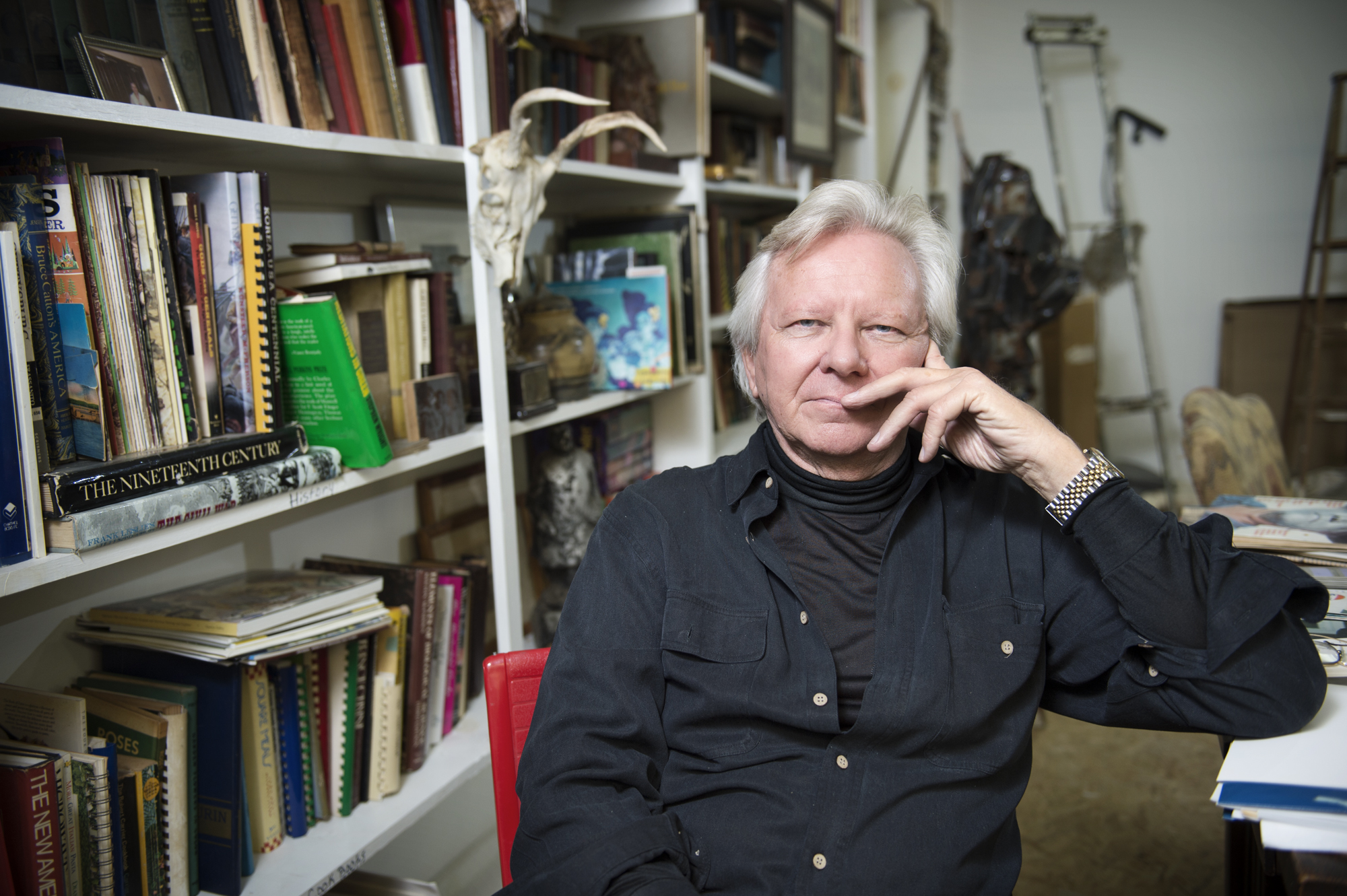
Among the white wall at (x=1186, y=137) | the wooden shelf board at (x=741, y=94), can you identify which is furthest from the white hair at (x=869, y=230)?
the white wall at (x=1186, y=137)

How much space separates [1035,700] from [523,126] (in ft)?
3.72

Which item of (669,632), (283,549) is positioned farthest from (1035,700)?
(283,549)

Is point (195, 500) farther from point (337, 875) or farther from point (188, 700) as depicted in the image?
point (337, 875)

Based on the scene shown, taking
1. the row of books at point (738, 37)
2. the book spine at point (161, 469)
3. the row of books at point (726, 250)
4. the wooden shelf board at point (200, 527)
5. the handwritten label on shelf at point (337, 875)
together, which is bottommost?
the handwritten label on shelf at point (337, 875)

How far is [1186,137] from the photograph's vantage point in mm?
4195

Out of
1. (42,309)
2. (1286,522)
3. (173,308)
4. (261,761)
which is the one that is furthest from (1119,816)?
(42,309)

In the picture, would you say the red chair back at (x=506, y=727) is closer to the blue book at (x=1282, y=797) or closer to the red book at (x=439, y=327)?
the red book at (x=439, y=327)

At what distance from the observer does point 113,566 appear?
129cm

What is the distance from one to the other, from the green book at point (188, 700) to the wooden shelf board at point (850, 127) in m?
2.76

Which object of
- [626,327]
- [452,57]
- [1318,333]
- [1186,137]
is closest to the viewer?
[452,57]

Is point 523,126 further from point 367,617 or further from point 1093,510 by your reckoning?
point 1093,510

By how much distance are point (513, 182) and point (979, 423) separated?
88 cm

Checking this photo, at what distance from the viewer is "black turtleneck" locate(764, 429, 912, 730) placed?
3.58ft

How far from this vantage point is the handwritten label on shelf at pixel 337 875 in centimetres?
123
